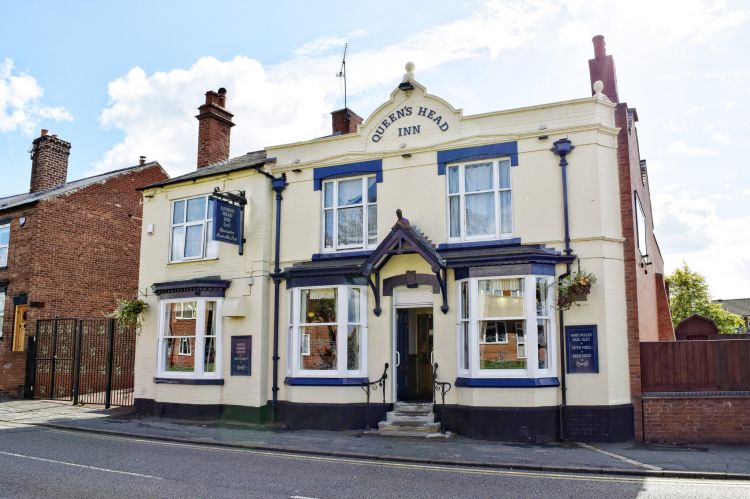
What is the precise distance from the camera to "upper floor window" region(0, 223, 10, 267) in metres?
22.5

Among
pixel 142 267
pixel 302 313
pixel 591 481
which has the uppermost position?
pixel 142 267

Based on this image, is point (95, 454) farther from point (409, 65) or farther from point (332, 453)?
point (409, 65)

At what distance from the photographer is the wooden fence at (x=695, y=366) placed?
12.7 meters

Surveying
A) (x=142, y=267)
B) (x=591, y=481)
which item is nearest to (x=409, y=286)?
(x=591, y=481)

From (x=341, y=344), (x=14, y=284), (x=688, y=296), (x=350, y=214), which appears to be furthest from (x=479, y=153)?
(x=688, y=296)

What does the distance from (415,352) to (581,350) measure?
4.24 m

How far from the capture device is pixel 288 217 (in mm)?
16500

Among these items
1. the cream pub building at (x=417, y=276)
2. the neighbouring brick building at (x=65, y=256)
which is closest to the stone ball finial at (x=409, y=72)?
the cream pub building at (x=417, y=276)

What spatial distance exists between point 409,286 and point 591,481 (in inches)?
250

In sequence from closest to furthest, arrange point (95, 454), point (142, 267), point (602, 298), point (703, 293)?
point (95, 454) → point (602, 298) → point (142, 267) → point (703, 293)

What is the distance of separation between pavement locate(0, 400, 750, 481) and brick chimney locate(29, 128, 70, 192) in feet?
41.3

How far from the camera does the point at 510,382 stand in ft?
43.2

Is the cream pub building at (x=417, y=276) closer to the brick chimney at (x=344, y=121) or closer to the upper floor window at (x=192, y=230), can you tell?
the upper floor window at (x=192, y=230)

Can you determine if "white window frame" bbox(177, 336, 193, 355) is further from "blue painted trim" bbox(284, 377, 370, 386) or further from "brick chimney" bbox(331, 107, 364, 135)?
"brick chimney" bbox(331, 107, 364, 135)
